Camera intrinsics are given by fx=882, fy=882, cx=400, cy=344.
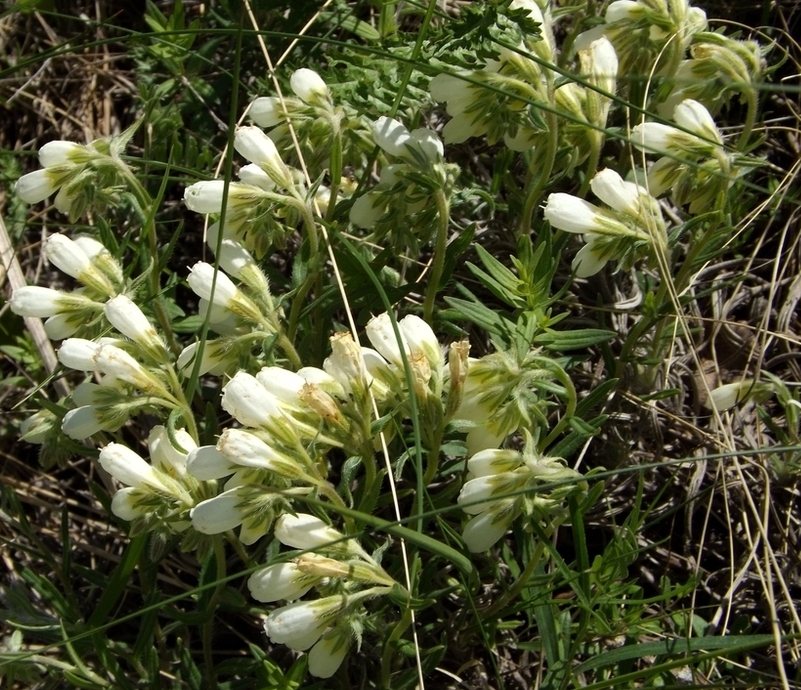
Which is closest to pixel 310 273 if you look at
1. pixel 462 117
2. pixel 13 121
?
pixel 462 117

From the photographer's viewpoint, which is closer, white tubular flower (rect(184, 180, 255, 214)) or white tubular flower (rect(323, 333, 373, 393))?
white tubular flower (rect(323, 333, 373, 393))

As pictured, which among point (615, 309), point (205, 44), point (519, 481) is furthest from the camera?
point (205, 44)

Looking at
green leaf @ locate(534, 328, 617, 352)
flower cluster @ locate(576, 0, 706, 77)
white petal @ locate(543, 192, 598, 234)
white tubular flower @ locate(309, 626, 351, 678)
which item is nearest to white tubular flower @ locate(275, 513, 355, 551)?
white tubular flower @ locate(309, 626, 351, 678)

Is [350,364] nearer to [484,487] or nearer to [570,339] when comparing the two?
[484,487]

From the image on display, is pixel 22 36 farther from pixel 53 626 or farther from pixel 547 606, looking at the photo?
pixel 547 606

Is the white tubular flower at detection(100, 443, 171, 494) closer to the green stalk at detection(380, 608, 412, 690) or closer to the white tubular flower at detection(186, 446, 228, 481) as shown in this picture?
the white tubular flower at detection(186, 446, 228, 481)
